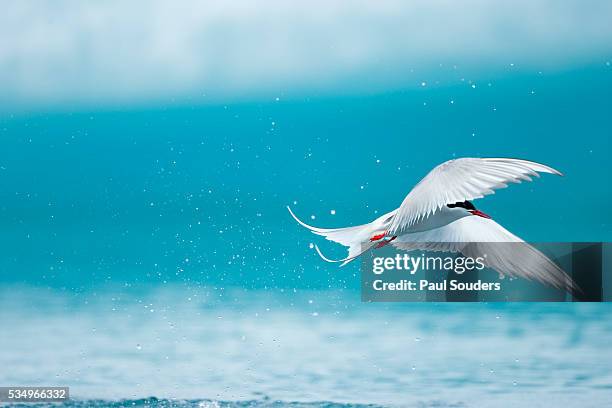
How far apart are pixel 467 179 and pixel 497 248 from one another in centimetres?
41

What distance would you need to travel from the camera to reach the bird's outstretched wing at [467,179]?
2492 mm

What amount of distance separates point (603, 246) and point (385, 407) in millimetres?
1062

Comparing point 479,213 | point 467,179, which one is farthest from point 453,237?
point 467,179

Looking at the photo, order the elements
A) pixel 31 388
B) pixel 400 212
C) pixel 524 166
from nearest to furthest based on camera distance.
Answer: pixel 524 166
pixel 400 212
pixel 31 388

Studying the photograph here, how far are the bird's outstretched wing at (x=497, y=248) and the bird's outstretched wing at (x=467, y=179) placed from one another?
0.22 meters

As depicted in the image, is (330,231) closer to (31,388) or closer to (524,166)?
(524,166)

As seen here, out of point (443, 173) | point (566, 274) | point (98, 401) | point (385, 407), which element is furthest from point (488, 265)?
point (98, 401)

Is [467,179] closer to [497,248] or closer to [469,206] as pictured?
[469,206]

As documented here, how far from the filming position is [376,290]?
2842 millimetres

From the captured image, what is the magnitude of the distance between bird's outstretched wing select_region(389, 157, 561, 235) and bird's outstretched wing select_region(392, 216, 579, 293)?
218 mm

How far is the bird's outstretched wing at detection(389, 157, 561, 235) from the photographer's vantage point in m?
2.49

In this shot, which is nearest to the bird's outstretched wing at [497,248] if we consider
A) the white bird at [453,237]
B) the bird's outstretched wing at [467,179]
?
the white bird at [453,237]

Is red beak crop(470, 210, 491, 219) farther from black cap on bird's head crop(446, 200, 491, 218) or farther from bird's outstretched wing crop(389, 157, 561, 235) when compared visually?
bird's outstretched wing crop(389, 157, 561, 235)

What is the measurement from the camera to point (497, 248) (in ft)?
9.12
